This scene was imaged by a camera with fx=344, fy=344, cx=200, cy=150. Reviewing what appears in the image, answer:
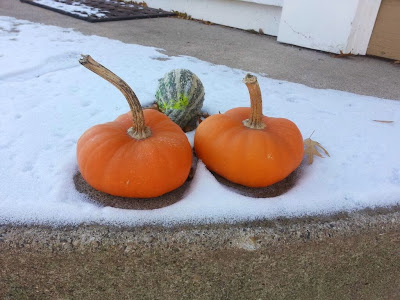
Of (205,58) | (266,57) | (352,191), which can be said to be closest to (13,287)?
(352,191)

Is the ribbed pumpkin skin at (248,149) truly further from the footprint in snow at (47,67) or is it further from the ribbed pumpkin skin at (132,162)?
the footprint in snow at (47,67)

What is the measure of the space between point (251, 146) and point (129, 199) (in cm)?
45

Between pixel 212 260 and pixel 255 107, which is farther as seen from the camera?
pixel 255 107

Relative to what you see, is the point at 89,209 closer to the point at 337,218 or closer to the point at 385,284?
the point at 337,218

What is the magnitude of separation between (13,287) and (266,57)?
252 cm

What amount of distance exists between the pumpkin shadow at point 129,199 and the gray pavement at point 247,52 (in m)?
1.55

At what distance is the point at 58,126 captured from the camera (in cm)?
162

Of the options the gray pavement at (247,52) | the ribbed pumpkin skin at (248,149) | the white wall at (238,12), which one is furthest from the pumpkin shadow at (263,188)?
the white wall at (238,12)

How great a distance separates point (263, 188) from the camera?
126 centimetres

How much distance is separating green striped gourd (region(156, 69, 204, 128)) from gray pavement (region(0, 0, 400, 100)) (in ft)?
3.54

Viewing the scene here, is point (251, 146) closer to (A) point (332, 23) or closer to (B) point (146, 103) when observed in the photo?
(B) point (146, 103)

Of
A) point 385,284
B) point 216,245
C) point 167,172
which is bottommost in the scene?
point 385,284

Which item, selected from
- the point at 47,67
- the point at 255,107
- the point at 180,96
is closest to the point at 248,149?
the point at 255,107

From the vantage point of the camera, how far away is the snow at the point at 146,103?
1.12m
